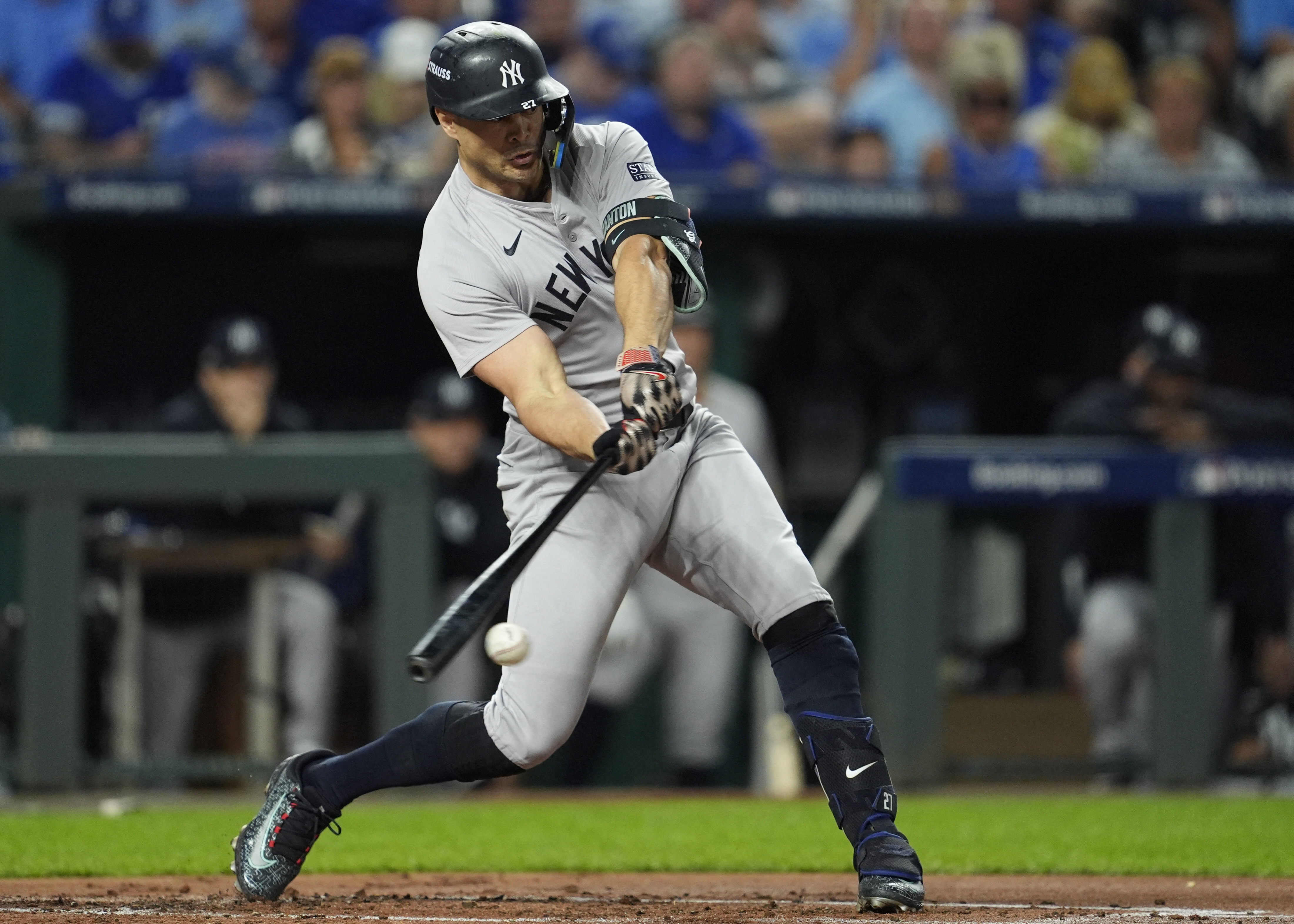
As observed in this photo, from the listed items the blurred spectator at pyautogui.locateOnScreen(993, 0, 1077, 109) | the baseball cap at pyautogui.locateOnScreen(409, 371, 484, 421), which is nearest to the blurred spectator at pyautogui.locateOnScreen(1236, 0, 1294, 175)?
the blurred spectator at pyautogui.locateOnScreen(993, 0, 1077, 109)

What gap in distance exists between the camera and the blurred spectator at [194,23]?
7652 mm

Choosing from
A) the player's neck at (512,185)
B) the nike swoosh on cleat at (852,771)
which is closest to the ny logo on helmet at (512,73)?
the player's neck at (512,185)

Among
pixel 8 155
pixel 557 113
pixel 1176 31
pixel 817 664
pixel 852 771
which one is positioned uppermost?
pixel 1176 31

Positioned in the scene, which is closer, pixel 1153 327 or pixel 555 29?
pixel 1153 327

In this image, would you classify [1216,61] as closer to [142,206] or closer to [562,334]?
[142,206]

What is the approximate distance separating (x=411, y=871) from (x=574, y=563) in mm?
1379

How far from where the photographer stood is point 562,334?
3.39 metres

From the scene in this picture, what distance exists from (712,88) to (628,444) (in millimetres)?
4617

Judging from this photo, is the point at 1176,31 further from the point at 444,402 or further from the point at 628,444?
the point at 628,444

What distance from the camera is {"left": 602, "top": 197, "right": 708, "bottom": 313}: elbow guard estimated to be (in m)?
3.25

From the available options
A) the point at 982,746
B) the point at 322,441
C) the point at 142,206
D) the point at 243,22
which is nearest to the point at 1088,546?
the point at 982,746

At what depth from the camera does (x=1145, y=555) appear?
6.14m

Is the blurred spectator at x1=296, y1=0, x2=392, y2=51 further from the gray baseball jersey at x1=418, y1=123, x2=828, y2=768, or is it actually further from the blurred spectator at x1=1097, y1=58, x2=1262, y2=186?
the gray baseball jersey at x1=418, y1=123, x2=828, y2=768

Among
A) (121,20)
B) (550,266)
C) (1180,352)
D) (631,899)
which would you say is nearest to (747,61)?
(121,20)
